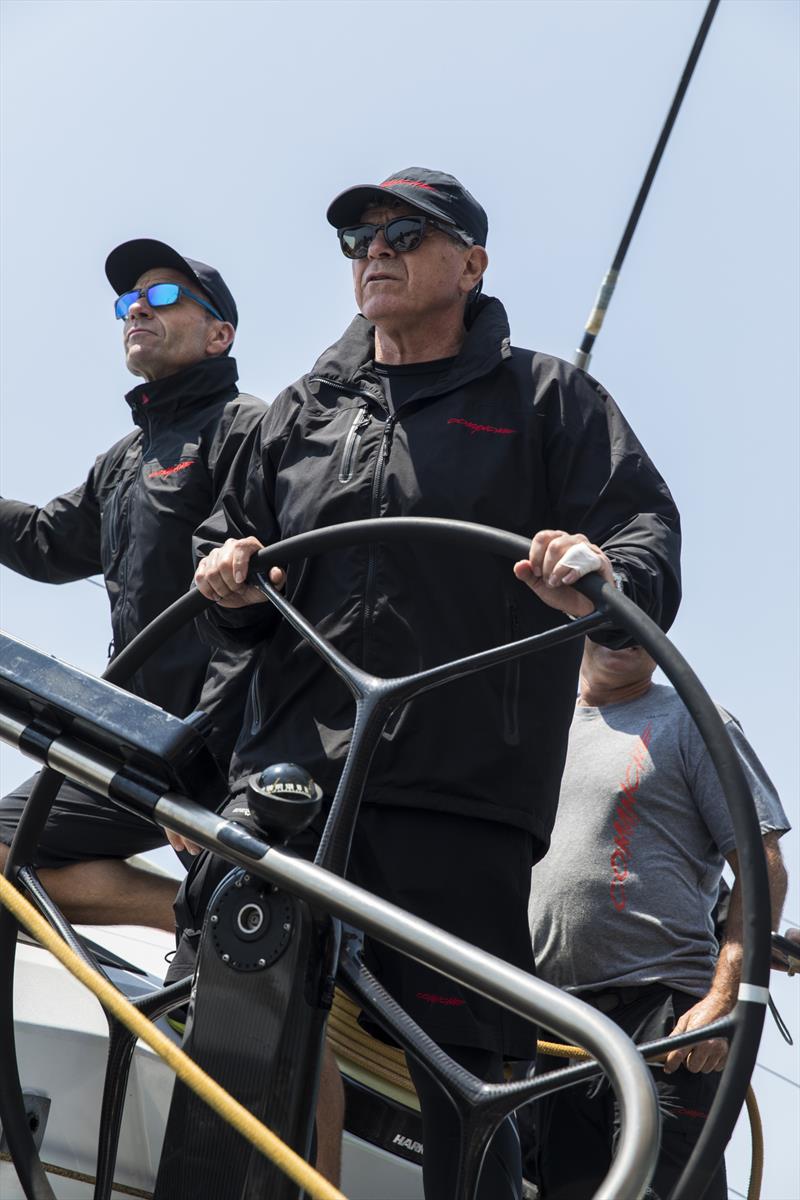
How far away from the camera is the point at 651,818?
3.65 meters

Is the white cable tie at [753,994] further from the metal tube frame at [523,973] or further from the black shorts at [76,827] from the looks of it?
the black shorts at [76,827]

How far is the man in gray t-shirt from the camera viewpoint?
336 centimetres

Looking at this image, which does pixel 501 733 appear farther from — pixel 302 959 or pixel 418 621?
pixel 302 959

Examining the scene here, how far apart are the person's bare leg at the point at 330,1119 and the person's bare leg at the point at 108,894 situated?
1.16m

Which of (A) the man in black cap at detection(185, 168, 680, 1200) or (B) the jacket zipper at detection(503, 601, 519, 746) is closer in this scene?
(A) the man in black cap at detection(185, 168, 680, 1200)

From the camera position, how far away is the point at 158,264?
4.20m

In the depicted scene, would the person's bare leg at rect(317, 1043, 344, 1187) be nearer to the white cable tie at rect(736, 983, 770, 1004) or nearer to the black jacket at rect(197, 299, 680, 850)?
the black jacket at rect(197, 299, 680, 850)

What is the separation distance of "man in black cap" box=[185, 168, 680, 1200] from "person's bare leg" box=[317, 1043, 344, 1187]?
0.39 meters

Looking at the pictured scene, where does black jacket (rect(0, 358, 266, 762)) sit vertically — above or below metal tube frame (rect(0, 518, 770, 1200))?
above

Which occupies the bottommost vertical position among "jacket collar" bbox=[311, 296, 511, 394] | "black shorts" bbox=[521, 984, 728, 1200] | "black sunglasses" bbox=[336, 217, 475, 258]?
"black shorts" bbox=[521, 984, 728, 1200]

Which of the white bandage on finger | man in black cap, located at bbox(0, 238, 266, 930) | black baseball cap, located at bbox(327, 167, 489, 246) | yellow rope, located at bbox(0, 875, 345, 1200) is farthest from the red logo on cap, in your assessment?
yellow rope, located at bbox(0, 875, 345, 1200)

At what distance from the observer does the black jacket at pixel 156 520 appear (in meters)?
3.44

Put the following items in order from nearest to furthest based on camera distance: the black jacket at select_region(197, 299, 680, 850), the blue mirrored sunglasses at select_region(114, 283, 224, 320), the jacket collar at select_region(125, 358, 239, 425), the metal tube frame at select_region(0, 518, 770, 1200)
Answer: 1. the metal tube frame at select_region(0, 518, 770, 1200)
2. the black jacket at select_region(197, 299, 680, 850)
3. the jacket collar at select_region(125, 358, 239, 425)
4. the blue mirrored sunglasses at select_region(114, 283, 224, 320)

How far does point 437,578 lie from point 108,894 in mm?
1572
